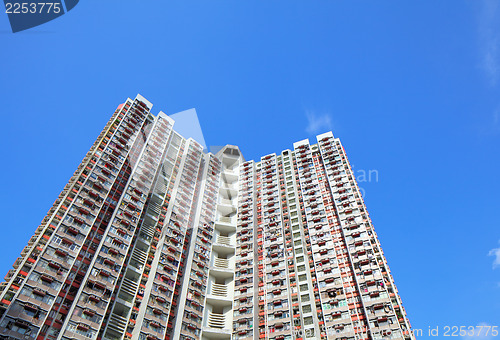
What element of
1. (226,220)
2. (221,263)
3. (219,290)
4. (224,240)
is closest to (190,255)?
(221,263)

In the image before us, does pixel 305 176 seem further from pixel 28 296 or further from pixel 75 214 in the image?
pixel 28 296

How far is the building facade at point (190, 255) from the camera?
43.0 meters

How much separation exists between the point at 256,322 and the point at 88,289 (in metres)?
24.2

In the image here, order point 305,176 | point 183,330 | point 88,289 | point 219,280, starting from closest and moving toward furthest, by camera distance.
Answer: point 88,289
point 183,330
point 219,280
point 305,176

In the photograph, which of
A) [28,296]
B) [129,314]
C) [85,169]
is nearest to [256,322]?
[129,314]

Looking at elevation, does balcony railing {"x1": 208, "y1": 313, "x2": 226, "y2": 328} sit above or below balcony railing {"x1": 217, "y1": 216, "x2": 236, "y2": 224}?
below

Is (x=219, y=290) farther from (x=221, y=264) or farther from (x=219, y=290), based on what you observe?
(x=221, y=264)

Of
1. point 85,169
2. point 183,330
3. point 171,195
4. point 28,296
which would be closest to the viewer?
point 28,296

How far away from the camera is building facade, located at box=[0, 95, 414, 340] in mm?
43000

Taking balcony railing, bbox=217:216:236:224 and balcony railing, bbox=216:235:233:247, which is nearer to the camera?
balcony railing, bbox=216:235:233:247

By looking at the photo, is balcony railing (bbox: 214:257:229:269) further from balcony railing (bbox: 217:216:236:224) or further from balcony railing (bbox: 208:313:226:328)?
balcony railing (bbox: 217:216:236:224)

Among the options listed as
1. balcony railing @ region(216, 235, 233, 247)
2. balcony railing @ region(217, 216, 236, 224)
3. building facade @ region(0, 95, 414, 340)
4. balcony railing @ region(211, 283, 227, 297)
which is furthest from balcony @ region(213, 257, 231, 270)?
balcony railing @ region(217, 216, 236, 224)

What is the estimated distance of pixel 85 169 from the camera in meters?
55.3

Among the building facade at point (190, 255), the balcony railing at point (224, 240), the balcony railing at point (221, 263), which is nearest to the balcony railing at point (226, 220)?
the building facade at point (190, 255)
